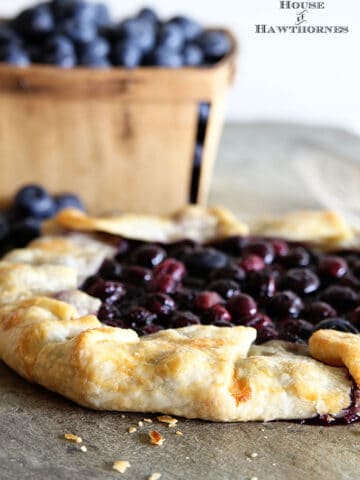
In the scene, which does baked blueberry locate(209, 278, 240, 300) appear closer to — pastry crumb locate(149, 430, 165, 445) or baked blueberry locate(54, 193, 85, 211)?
pastry crumb locate(149, 430, 165, 445)

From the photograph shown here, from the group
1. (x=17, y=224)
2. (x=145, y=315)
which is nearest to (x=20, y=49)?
(x=17, y=224)

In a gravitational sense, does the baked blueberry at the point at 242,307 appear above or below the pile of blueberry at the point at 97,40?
below

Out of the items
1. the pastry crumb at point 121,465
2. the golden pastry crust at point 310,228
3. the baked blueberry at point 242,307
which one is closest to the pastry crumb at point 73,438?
the pastry crumb at point 121,465

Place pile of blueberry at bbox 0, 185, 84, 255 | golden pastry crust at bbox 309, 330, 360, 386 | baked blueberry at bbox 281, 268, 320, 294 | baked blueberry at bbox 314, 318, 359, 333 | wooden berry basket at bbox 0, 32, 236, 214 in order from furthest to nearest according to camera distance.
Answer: wooden berry basket at bbox 0, 32, 236, 214, pile of blueberry at bbox 0, 185, 84, 255, baked blueberry at bbox 281, 268, 320, 294, baked blueberry at bbox 314, 318, 359, 333, golden pastry crust at bbox 309, 330, 360, 386

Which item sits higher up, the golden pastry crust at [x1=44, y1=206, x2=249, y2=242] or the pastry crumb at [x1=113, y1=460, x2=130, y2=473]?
the golden pastry crust at [x1=44, y1=206, x2=249, y2=242]

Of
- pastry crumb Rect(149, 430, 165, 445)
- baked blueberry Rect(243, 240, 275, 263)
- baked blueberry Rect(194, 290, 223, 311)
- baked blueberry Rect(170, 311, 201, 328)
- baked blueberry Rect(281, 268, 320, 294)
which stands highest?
baked blueberry Rect(243, 240, 275, 263)

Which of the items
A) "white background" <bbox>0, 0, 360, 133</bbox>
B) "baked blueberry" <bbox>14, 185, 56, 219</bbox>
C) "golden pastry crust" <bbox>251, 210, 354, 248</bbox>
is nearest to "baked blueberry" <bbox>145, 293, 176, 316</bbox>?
"golden pastry crust" <bbox>251, 210, 354, 248</bbox>

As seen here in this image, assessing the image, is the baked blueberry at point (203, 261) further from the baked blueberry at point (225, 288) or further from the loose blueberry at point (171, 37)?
the loose blueberry at point (171, 37)
